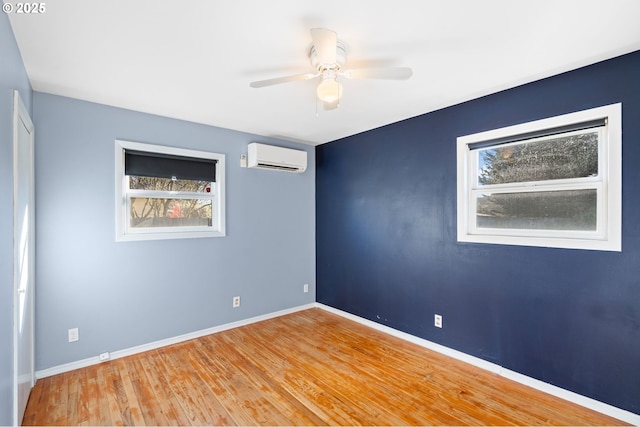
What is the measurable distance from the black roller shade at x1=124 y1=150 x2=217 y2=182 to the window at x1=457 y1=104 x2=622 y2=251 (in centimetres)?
266

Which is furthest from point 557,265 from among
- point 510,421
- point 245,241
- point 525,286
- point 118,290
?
point 118,290

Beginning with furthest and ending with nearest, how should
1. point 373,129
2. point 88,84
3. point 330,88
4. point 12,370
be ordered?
point 373,129 < point 88,84 < point 330,88 < point 12,370

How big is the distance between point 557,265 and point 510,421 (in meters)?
1.15

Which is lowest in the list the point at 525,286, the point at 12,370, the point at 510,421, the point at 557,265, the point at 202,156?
the point at 510,421

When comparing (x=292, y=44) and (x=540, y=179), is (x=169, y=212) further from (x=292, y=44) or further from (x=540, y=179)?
(x=540, y=179)

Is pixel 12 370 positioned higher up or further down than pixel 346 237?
further down

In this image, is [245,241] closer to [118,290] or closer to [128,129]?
[118,290]

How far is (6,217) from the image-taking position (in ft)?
5.14

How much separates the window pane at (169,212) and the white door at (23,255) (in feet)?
2.59

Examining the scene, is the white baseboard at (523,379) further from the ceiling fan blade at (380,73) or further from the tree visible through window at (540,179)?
the ceiling fan blade at (380,73)

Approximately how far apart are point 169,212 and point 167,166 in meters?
0.49

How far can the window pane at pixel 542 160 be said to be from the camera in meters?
2.23

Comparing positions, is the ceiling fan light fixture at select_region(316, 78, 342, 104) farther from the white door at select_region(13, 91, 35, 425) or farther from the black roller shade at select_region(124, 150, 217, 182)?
the black roller shade at select_region(124, 150, 217, 182)

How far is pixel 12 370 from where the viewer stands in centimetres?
169
